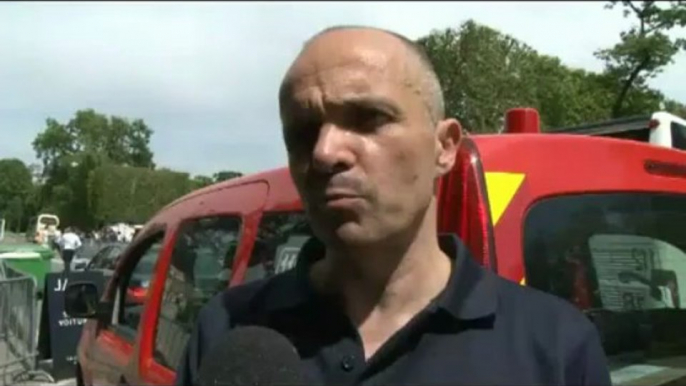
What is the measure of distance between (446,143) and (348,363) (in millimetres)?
473

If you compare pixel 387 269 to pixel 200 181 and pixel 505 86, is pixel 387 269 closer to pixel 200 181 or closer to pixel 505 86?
pixel 200 181

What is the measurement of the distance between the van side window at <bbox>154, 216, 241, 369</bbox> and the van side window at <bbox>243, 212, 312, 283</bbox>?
8.3 inches

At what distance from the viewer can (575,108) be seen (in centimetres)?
2750

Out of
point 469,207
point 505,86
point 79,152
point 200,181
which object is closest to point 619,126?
point 469,207

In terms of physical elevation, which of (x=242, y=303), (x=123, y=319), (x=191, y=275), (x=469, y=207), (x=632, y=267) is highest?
(x=469, y=207)

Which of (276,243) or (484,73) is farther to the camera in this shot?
(484,73)

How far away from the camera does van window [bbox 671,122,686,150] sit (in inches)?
132

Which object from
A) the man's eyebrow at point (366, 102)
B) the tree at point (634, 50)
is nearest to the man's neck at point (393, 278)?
the man's eyebrow at point (366, 102)

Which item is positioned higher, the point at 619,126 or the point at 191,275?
the point at 619,126

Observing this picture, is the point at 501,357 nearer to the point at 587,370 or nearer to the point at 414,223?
the point at 587,370

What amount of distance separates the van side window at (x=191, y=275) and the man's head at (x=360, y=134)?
174 centimetres

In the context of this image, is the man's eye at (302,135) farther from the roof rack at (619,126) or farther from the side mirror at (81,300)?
the side mirror at (81,300)

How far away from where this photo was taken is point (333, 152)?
5.76 ft

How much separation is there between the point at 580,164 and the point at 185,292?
1864 mm
